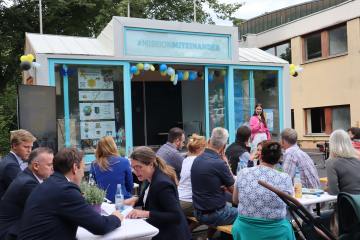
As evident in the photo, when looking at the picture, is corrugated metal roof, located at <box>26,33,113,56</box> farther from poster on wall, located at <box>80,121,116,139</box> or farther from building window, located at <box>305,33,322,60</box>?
building window, located at <box>305,33,322,60</box>

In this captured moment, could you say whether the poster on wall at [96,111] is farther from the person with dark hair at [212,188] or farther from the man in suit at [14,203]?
the man in suit at [14,203]

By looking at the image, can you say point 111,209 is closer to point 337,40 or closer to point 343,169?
point 343,169

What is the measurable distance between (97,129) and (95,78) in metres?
1.17

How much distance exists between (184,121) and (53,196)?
1237 cm

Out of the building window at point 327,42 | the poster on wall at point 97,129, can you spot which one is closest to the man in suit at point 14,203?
the poster on wall at point 97,129

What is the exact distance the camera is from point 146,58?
9602 millimetres

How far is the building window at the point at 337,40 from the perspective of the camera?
2019cm

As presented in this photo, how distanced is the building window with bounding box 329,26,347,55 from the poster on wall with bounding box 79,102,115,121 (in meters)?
14.5

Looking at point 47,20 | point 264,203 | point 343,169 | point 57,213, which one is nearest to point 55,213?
point 57,213

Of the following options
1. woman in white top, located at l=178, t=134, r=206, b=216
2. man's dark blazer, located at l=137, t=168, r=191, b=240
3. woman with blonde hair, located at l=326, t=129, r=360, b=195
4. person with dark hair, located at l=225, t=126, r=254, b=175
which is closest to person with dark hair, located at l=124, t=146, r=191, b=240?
man's dark blazer, located at l=137, t=168, r=191, b=240

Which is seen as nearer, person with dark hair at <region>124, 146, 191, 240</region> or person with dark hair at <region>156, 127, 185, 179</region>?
person with dark hair at <region>124, 146, 191, 240</region>

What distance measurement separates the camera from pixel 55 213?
2.87 metres

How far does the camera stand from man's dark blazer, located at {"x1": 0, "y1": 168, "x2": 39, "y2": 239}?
3.52 meters

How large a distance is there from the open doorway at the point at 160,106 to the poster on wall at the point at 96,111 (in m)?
4.93
